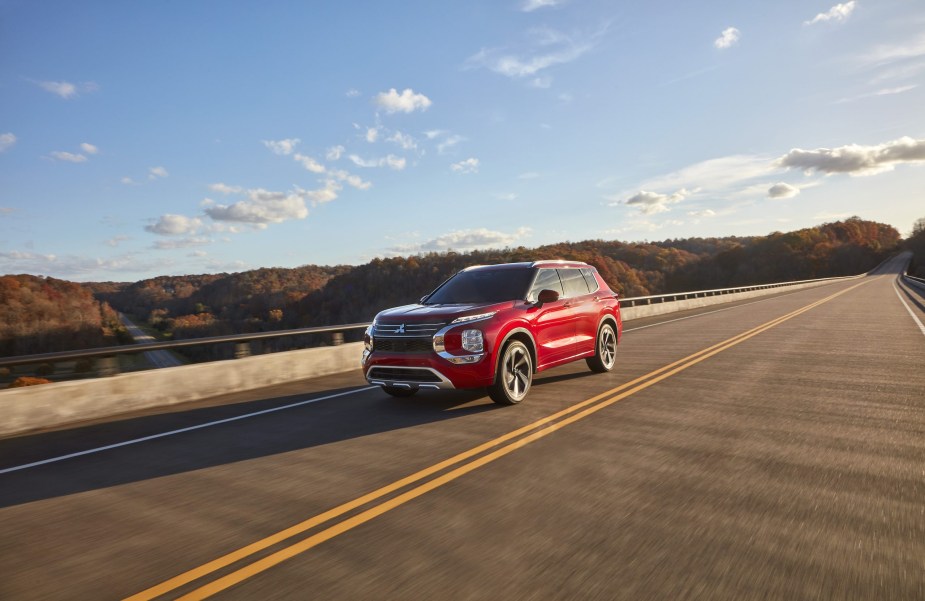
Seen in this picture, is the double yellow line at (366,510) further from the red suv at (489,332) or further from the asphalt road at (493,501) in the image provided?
the red suv at (489,332)

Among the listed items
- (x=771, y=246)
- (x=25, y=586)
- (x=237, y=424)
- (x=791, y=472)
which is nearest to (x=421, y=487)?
(x=25, y=586)

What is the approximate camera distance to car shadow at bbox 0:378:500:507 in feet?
17.7

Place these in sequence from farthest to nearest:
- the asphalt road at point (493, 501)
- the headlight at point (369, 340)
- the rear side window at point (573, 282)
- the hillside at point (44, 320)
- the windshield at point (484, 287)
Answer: the hillside at point (44, 320), the rear side window at point (573, 282), the windshield at point (484, 287), the headlight at point (369, 340), the asphalt road at point (493, 501)

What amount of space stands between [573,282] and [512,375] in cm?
260

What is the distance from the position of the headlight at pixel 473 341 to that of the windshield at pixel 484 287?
37.6 inches

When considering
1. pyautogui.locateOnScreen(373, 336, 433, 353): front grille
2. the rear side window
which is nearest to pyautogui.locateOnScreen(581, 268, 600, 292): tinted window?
the rear side window

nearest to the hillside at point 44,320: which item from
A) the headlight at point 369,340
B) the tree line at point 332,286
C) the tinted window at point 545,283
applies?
the tree line at point 332,286

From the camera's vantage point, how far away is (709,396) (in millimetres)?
7926

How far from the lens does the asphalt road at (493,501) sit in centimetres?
309

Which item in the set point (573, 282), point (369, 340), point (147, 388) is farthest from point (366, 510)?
point (147, 388)

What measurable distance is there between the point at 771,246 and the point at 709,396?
191m

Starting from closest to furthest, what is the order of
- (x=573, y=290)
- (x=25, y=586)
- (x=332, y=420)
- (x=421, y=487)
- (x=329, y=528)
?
(x=25, y=586) < (x=329, y=528) < (x=421, y=487) < (x=332, y=420) < (x=573, y=290)

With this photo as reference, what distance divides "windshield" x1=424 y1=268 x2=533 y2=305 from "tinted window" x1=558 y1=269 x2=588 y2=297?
2.97 ft

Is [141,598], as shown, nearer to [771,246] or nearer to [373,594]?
[373,594]
